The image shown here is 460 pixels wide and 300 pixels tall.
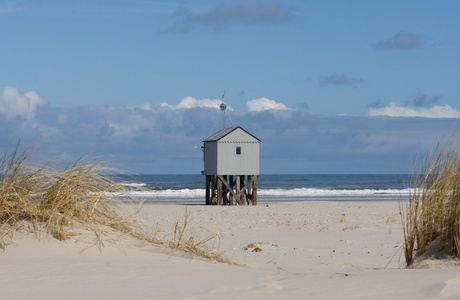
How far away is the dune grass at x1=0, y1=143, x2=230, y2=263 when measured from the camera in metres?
7.16

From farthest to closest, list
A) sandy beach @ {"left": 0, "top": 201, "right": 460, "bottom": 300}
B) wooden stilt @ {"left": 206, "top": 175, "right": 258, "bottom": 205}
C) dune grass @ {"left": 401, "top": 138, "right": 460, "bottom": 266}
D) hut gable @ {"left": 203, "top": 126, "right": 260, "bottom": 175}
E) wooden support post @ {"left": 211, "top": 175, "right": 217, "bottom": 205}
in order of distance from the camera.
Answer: wooden support post @ {"left": 211, "top": 175, "right": 217, "bottom": 205} < wooden stilt @ {"left": 206, "top": 175, "right": 258, "bottom": 205} < hut gable @ {"left": 203, "top": 126, "right": 260, "bottom": 175} < dune grass @ {"left": 401, "top": 138, "right": 460, "bottom": 266} < sandy beach @ {"left": 0, "top": 201, "right": 460, "bottom": 300}

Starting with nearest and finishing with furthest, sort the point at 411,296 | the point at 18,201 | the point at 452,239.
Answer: the point at 411,296 → the point at 452,239 → the point at 18,201

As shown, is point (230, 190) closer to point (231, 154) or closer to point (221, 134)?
point (231, 154)

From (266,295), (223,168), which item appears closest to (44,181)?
(266,295)

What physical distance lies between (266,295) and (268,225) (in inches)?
490

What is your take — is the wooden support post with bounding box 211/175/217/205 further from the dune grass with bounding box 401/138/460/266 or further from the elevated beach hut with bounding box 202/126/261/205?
→ the dune grass with bounding box 401/138/460/266

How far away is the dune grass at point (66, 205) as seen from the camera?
23.5ft

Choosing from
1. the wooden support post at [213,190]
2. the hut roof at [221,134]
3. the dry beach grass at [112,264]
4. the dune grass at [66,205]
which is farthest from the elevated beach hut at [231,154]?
the dune grass at [66,205]

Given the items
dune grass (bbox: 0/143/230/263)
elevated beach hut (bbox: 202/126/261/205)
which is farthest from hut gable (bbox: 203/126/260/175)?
dune grass (bbox: 0/143/230/263)

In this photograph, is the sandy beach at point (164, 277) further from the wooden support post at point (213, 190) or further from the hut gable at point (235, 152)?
the wooden support post at point (213, 190)

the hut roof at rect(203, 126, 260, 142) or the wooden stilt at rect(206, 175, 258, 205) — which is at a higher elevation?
the hut roof at rect(203, 126, 260, 142)

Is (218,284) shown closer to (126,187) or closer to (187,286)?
(187,286)

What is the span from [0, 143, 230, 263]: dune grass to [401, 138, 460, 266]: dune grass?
1.92 meters

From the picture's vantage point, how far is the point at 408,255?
23.4 ft
